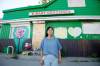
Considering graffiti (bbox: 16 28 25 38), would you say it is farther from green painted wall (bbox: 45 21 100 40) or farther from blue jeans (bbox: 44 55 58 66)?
blue jeans (bbox: 44 55 58 66)

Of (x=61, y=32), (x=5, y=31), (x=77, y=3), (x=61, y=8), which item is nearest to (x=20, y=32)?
(x=5, y=31)

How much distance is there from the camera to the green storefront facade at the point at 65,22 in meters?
17.8

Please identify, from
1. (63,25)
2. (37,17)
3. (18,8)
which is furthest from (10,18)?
(63,25)

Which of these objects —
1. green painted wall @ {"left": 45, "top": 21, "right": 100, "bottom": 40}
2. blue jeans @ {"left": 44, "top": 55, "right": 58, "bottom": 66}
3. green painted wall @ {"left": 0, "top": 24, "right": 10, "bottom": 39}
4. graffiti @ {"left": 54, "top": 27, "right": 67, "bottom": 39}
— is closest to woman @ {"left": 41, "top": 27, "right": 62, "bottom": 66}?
blue jeans @ {"left": 44, "top": 55, "right": 58, "bottom": 66}

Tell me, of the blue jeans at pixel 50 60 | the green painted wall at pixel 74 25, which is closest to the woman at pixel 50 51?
the blue jeans at pixel 50 60

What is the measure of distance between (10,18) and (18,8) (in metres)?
1.01

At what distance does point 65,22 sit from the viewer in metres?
18.2

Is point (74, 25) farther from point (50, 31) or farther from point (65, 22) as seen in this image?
point (50, 31)

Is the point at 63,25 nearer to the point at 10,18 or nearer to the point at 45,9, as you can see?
the point at 45,9

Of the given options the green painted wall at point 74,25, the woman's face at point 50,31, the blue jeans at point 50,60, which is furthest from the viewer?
the green painted wall at point 74,25

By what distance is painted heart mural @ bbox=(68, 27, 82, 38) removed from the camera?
18078 millimetres

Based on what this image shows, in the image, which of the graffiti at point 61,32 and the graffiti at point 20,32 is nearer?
the graffiti at point 61,32

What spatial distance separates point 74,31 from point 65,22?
0.87 m

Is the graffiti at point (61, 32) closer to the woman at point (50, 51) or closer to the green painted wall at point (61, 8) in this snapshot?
the green painted wall at point (61, 8)
